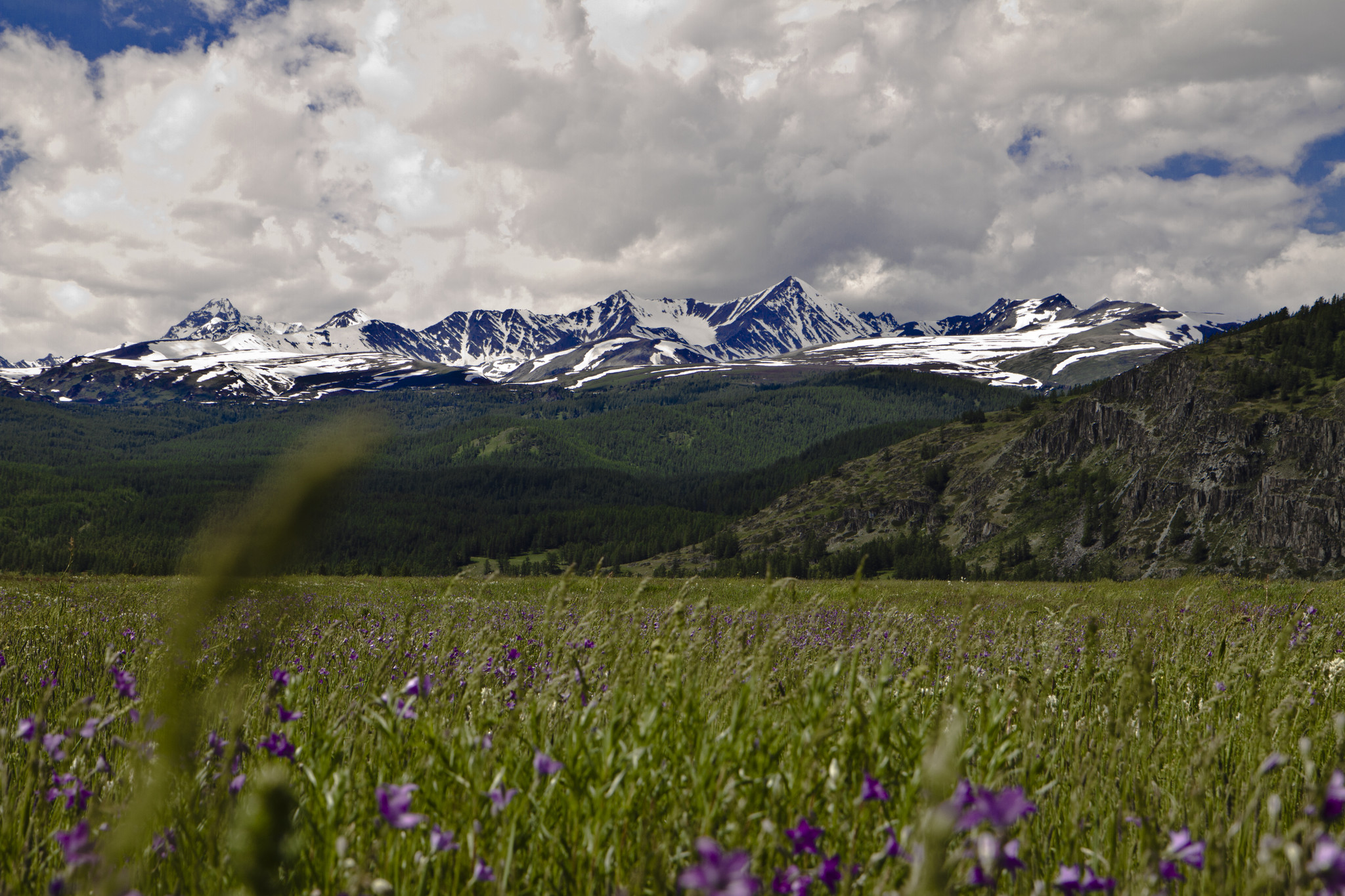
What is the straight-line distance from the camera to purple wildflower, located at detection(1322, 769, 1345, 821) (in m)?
1.90

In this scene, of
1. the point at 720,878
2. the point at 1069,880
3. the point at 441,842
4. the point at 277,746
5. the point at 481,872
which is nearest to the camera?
the point at 720,878

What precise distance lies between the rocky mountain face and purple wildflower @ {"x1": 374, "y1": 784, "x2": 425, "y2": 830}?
85.7 m

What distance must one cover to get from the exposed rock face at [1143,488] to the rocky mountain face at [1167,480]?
20cm

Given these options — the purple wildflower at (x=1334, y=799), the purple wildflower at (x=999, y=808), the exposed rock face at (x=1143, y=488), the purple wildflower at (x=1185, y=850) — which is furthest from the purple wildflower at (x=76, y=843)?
the exposed rock face at (x=1143, y=488)

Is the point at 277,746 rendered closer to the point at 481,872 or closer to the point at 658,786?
the point at 481,872

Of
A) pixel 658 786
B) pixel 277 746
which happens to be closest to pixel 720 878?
pixel 658 786

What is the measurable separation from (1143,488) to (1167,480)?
2800mm

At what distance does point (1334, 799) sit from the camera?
1942mm

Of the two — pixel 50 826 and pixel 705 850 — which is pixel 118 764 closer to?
pixel 50 826

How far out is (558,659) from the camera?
4.54 metres

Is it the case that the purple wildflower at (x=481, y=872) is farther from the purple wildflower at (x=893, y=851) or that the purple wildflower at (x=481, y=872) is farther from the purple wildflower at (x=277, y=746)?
the purple wildflower at (x=893, y=851)

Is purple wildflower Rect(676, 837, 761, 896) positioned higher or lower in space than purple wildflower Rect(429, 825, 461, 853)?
higher

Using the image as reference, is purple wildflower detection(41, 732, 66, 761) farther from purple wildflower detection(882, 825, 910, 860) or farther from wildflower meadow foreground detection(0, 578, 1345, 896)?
purple wildflower detection(882, 825, 910, 860)

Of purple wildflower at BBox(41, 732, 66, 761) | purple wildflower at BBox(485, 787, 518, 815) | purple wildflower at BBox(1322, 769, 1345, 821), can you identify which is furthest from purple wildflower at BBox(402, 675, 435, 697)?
purple wildflower at BBox(1322, 769, 1345, 821)
